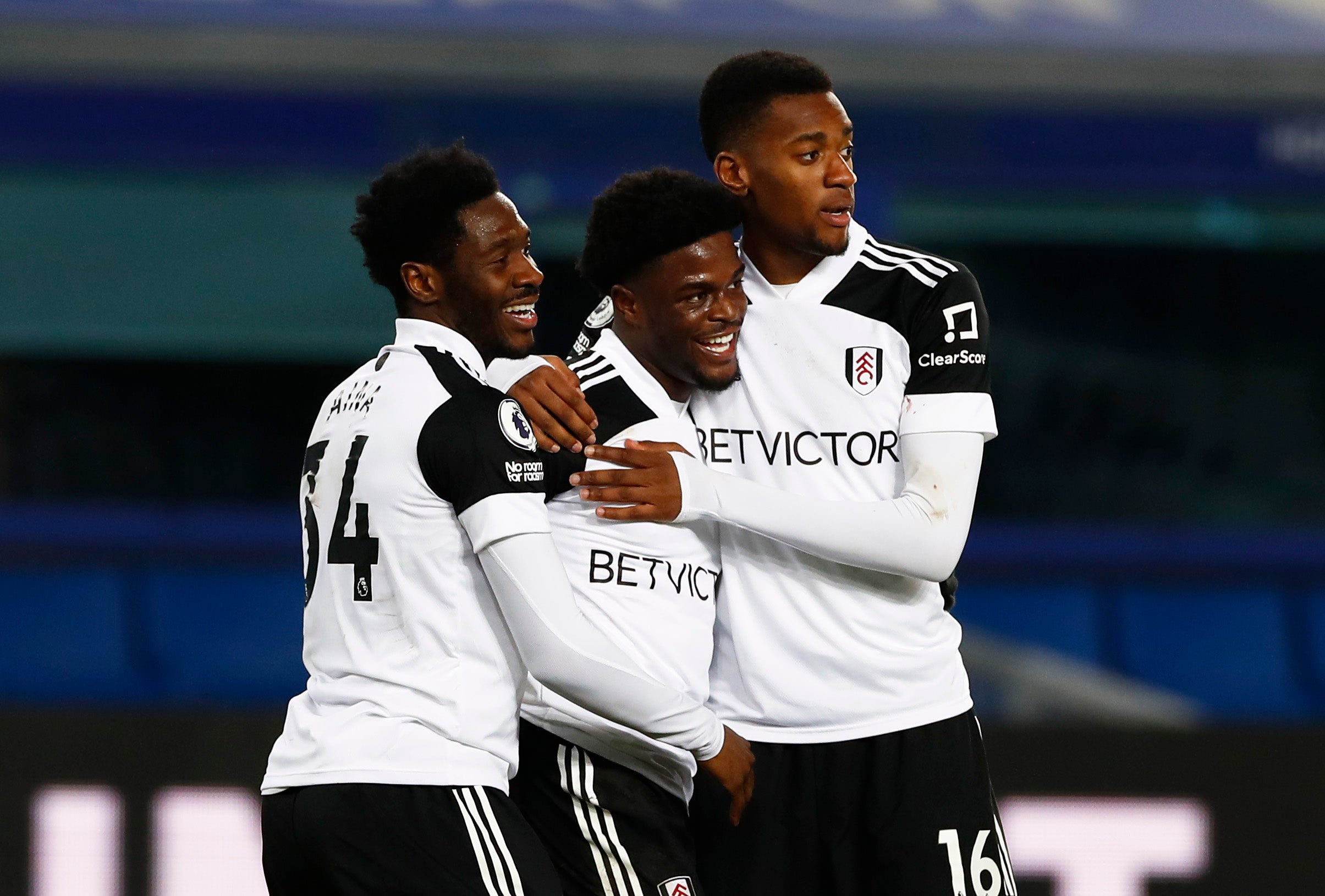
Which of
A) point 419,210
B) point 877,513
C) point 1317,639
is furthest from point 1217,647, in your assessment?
point 419,210

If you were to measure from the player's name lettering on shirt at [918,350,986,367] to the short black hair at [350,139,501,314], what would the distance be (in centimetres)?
83

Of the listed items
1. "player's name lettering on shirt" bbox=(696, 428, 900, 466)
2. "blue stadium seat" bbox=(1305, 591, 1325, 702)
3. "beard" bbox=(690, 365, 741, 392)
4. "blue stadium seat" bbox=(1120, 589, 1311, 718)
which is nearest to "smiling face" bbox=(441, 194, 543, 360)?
"beard" bbox=(690, 365, 741, 392)

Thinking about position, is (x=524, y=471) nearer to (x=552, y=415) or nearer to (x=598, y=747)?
(x=552, y=415)

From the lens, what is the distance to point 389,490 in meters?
2.86

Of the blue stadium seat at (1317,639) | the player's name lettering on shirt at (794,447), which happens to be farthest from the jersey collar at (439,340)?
the blue stadium seat at (1317,639)

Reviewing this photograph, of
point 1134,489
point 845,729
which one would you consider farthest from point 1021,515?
point 845,729

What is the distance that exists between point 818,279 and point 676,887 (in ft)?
3.70

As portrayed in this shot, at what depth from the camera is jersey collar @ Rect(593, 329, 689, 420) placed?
3299 millimetres

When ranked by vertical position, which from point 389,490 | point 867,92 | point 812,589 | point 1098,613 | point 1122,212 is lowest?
point 1098,613

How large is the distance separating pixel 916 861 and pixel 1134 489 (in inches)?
270

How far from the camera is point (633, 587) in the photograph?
10.6 feet

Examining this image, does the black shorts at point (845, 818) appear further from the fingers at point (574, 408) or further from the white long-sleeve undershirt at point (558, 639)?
the fingers at point (574, 408)

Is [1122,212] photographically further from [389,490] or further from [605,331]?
[389,490]

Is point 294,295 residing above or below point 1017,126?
below
